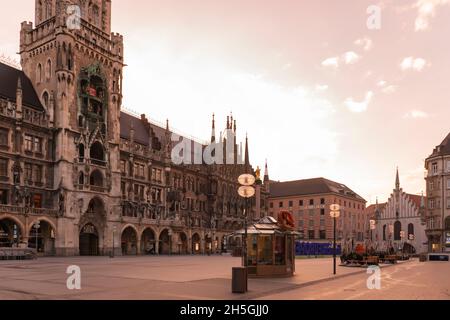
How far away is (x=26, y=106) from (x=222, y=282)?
43.2m

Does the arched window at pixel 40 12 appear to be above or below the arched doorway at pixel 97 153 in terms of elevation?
above

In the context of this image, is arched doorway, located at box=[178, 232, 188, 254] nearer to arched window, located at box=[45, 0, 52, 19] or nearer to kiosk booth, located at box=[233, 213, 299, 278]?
arched window, located at box=[45, 0, 52, 19]

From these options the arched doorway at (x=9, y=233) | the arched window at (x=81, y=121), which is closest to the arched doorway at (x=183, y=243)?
the arched window at (x=81, y=121)

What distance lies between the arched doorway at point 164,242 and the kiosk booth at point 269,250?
5072 centimetres

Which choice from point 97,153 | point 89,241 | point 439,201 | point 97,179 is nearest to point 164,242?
point 89,241

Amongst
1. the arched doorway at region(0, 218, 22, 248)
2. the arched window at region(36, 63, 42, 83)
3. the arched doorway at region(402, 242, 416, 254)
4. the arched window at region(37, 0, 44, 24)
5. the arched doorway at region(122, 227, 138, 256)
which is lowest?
the arched doorway at region(402, 242, 416, 254)

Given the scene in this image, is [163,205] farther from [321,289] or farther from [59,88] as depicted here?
[321,289]

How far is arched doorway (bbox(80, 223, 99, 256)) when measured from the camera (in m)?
62.6

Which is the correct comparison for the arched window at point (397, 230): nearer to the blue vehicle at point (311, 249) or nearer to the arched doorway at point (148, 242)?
the blue vehicle at point (311, 249)

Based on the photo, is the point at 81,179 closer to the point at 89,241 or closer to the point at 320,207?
the point at 89,241

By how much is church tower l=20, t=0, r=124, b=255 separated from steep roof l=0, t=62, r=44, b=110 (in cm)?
84

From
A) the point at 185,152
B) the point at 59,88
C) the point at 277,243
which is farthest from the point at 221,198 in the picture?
the point at 277,243

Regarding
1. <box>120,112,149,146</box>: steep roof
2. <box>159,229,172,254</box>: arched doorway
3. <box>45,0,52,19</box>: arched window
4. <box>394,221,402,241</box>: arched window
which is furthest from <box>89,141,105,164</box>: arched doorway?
<box>394,221,402,241</box>: arched window

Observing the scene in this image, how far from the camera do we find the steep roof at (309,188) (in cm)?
12188
